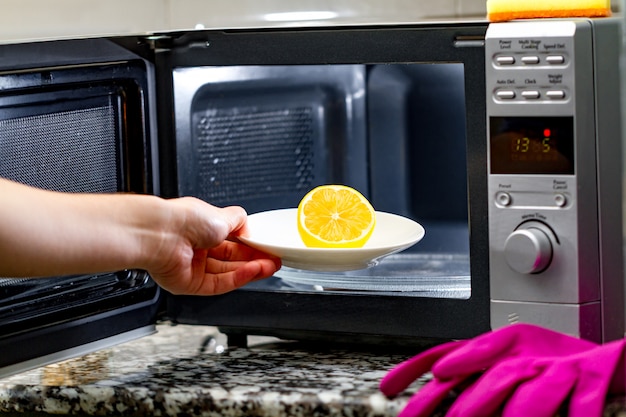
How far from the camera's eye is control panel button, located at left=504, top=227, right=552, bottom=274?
1037mm

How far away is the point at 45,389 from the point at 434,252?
1.77ft

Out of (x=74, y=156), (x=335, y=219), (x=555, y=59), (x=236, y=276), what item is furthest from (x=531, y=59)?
(x=74, y=156)

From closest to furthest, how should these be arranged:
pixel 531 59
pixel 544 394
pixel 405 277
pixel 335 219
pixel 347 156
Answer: pixel 544 394, pixel 531 59, pixel 335 219, pixel 405 277, pixel 347 156

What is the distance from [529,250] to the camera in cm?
104

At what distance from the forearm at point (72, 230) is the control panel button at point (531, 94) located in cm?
35

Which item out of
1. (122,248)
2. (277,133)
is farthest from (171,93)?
(122,248)

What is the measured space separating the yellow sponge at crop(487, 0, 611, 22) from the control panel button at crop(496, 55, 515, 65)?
0.15ft

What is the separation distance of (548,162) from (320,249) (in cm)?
23

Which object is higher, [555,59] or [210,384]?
[555,59]

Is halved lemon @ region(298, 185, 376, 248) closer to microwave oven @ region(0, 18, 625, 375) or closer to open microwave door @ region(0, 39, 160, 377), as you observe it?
microwave oven @ region(0, 18, 625, 375)

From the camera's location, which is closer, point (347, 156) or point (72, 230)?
point (72, 230)

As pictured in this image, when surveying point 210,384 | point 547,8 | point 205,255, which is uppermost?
point 547,8

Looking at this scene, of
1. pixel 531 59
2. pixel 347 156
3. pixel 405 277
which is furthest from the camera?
pixel 347 156

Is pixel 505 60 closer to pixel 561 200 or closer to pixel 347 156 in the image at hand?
pixel 561 200
